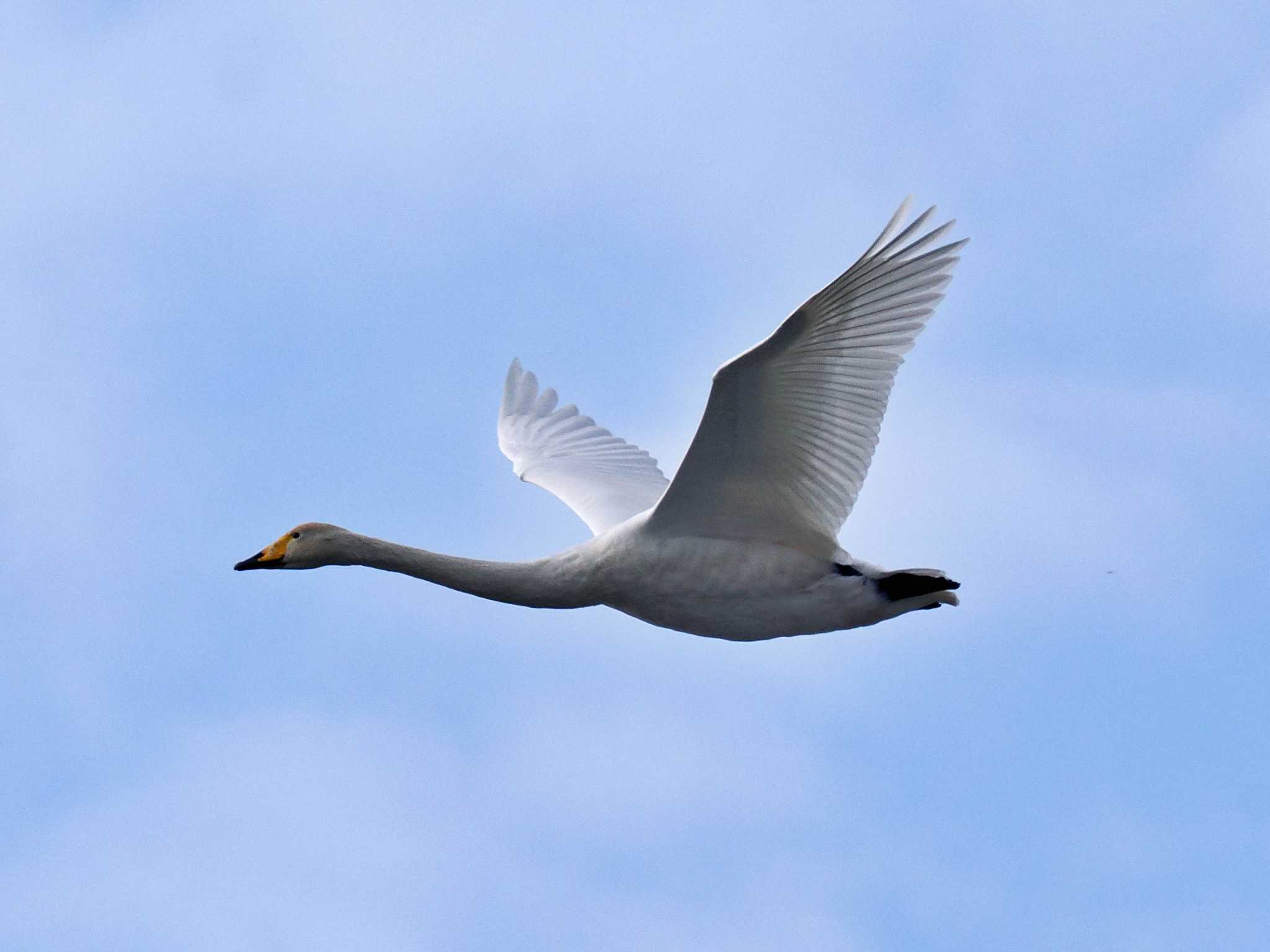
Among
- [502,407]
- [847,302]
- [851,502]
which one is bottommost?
[851,502]

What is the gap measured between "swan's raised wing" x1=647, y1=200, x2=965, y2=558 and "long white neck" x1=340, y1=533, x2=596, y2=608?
0.66 metres

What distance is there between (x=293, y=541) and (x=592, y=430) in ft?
13.7

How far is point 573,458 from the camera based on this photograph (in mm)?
15508

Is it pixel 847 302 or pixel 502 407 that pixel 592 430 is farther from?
pixel 847 302

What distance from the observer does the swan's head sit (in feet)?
40.5

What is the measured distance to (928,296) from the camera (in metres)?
11.3

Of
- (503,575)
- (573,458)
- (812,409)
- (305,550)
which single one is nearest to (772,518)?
(812,409)

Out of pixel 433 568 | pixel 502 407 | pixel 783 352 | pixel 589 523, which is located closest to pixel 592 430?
pixel 502 407

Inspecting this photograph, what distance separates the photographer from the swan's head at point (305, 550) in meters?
12.4

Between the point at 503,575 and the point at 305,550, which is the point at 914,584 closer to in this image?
the point at 503,575

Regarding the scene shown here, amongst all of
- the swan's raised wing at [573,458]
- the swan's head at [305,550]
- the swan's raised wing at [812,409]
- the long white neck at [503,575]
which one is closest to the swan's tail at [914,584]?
the swan's raised wing at [812,409]

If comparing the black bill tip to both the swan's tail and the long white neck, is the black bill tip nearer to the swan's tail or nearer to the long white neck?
the long white neck

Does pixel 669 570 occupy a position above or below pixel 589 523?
below

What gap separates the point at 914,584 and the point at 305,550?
3936 millimetres
